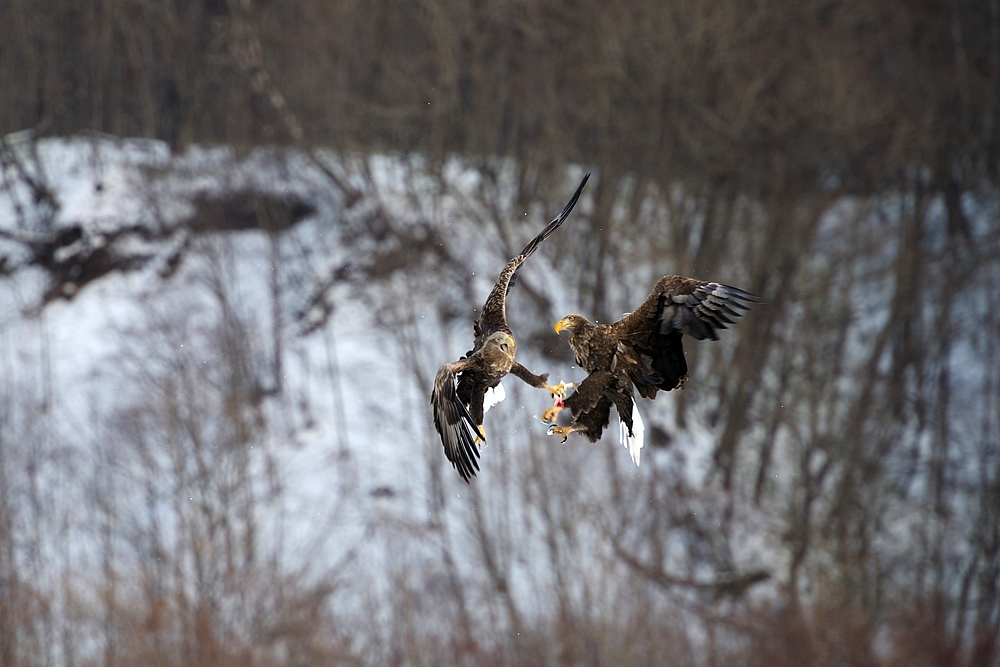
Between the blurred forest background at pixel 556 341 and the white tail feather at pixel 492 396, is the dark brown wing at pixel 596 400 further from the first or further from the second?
the blurred forest background at pixel 556 341

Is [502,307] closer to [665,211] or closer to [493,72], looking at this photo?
[665,211]

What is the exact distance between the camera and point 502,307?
6902mm

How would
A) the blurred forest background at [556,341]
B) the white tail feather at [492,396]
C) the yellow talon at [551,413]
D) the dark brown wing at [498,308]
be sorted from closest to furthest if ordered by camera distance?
the yellow talon at [551,413], the dark brown wing at [498,308], the white tail feather at [492,396], the blurred forest background at [556,341]

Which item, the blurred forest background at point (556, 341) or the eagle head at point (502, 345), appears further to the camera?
the blurred forest background at point (556, 341)

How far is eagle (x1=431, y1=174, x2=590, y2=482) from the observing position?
6.43 metres

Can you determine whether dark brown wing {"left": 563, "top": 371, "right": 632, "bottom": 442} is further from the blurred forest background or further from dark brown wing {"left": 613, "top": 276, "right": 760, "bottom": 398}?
the blurred forest background

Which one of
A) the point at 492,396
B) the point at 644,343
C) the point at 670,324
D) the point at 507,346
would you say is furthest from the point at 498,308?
the point at 670,324

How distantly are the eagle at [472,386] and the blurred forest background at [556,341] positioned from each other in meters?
12.7

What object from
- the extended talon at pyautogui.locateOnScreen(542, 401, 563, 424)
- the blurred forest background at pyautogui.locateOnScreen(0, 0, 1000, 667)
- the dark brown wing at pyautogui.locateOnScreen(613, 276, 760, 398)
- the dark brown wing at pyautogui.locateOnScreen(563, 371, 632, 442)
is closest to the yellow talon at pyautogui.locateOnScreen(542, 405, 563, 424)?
the extended talon at pyautogui.locateOnScreen(542, 401, 563, 424)

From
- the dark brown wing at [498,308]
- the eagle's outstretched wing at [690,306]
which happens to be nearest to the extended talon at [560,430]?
the dark brown wing at [498,308]

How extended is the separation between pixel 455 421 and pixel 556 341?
12.7 meters

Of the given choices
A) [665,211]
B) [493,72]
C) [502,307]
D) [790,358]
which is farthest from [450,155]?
[502,307]

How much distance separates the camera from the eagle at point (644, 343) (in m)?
6.44

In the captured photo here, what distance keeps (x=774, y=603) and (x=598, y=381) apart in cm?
1637
